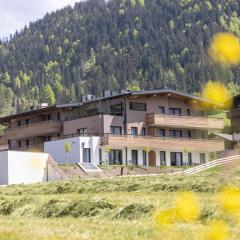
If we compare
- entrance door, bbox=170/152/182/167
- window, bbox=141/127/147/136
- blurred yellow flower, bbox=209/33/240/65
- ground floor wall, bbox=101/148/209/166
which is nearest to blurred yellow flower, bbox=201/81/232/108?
blurred yellow flower, bbox=209/33/240/65

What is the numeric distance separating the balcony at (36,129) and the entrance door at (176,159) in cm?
1207

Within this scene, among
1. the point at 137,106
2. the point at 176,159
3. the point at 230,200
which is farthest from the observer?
the point at 176,159

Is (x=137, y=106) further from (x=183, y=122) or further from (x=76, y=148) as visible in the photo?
(x=76, y=148)

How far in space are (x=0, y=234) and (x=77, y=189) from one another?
1489cm

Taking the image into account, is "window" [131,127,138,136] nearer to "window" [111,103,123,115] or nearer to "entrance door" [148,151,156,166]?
"window" [111,103,123,115]

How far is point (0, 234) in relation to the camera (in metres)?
11.3

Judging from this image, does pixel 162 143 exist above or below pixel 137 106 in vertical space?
below

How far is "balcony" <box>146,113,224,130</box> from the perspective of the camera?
5950 cm

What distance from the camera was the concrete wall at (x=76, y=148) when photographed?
2174 inches

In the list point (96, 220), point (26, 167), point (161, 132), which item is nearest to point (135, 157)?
point (161, 132)

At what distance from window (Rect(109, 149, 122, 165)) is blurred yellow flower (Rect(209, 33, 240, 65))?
171 ft

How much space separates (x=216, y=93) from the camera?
5047 mm

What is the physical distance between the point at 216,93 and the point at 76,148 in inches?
1992

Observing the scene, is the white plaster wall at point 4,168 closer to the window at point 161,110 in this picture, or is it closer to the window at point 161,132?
the window at point 161,132
